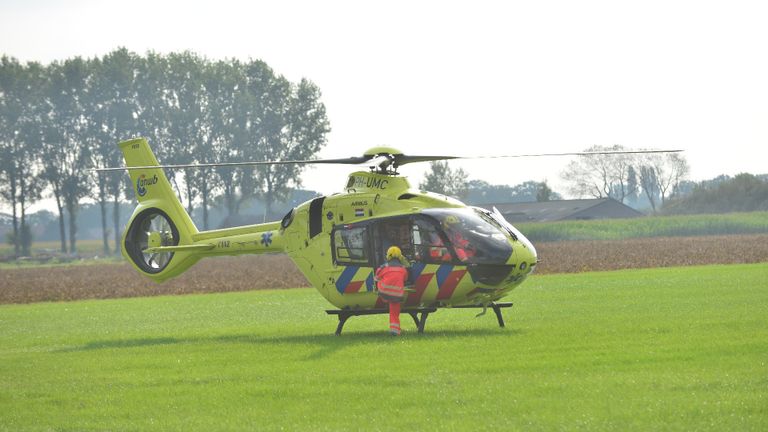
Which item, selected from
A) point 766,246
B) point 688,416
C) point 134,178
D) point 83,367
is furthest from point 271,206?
point 688,416

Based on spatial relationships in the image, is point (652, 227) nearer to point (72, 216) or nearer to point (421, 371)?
point (72, 216)

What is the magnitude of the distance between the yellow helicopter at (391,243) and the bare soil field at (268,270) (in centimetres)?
2159

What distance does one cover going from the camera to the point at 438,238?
19578 mm

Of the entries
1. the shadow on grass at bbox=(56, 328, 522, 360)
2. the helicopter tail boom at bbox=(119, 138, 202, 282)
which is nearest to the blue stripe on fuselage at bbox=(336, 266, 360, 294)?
the shadow on grass at bbox=(56, 328, 522, 360)

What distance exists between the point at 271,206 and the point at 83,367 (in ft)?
273

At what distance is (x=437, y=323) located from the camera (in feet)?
74.3

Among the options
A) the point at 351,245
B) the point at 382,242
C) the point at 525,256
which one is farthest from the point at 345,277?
the point at 525,256

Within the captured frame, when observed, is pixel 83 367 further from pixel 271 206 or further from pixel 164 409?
pixel 271 206

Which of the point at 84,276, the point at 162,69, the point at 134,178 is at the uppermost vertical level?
the point at 162,69

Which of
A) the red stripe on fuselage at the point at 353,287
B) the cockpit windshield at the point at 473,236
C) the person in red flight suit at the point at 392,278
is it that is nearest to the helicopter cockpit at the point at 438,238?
the cockpit windshield at the point at 473,236

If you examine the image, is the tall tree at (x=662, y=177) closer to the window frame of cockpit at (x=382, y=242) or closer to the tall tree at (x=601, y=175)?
the tall tree at (x=601, y=175)

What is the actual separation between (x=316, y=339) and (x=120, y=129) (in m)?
77.1

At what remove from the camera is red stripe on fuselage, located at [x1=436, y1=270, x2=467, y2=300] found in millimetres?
19406

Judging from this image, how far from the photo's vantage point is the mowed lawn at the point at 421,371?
1188 centimetres
